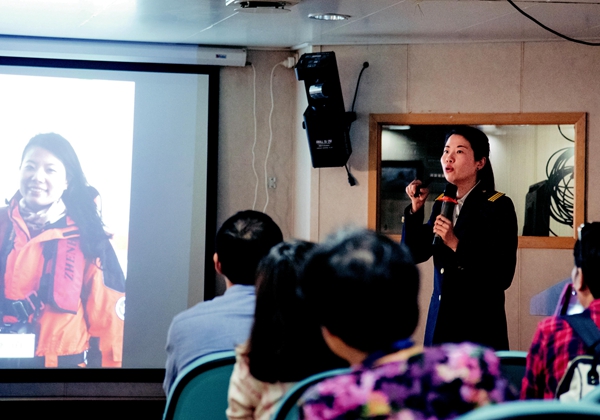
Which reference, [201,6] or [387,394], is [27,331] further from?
[387,394]

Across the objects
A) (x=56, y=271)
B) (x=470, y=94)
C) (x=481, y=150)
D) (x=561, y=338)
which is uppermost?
(x=470, y=94)

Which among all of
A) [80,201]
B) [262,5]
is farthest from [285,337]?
[80,201]

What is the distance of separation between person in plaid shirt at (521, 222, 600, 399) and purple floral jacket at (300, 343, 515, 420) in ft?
2.04

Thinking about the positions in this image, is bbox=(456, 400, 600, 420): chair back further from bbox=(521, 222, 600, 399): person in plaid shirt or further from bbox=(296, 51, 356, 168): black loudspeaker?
bbox=(296, 51, 356, 168): black loudspeaker

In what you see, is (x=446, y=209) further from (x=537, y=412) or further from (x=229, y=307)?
(x=537, y=412)

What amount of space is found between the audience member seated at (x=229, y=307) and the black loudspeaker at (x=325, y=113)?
2.56 metres

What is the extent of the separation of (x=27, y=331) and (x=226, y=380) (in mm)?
3701

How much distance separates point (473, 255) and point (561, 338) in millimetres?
1257

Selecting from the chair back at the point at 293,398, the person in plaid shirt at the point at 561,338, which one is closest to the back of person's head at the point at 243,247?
the chair back at the point at 293,398

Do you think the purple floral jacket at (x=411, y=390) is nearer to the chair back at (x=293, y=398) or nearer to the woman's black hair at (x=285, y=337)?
the chair back at (x=293, y=398)

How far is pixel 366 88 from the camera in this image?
4750 millimetres

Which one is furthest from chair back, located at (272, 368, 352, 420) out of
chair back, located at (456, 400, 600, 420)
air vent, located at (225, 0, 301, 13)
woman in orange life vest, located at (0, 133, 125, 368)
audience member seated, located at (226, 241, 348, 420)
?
woman in orange life vest, located at (0, 133, 125, 368)

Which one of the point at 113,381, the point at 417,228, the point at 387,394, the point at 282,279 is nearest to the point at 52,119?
the point at 113,381

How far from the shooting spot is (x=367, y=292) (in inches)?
41.7
